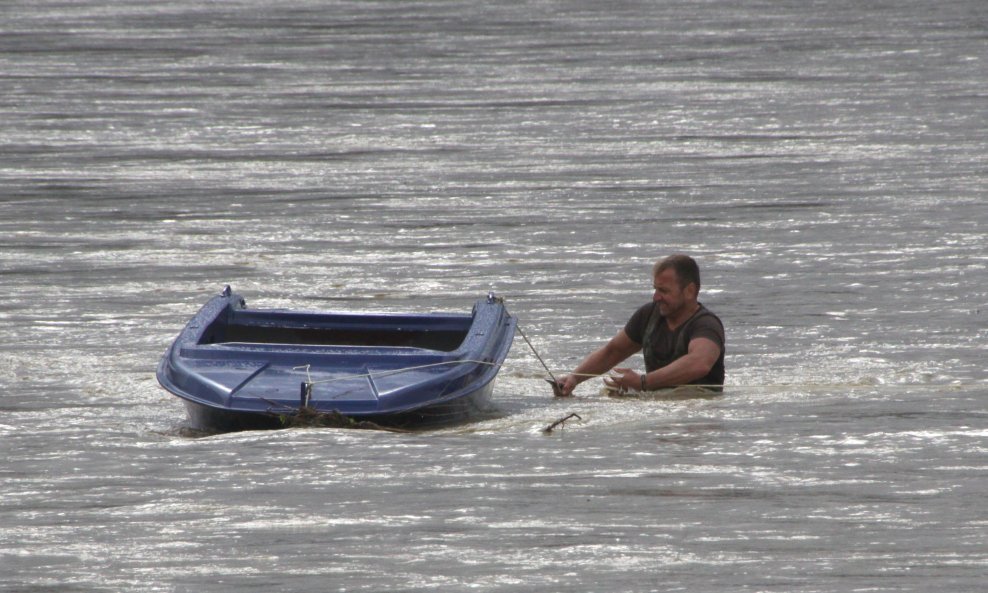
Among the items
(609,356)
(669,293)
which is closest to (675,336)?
(669,293)

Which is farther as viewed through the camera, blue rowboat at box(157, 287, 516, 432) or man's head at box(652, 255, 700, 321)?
man's head at box(652, 255, 700, 321)

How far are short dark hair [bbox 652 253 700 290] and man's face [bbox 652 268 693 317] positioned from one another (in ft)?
0.07

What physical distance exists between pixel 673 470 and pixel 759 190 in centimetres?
1117

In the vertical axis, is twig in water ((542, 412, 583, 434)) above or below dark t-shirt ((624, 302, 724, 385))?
below

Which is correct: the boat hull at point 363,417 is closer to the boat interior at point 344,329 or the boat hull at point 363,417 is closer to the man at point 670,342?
the man at point 670,342

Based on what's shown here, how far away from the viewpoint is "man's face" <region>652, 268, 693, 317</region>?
440 inches

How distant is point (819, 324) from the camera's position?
1416 cm

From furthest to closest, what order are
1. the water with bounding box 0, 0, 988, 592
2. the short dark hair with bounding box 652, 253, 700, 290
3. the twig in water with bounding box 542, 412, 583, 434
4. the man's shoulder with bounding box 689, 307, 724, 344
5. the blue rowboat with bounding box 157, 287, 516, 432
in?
the man's shoulder with bounding box 689, 307, 724, 344 < the short dark hair with bounding box 652, 253, 700, 290 < the twig in water with bounding box 542, 412, 583, 434 < the blue rowboat with bounding box 157, 287, 516, 432 < the water with bounding box 0, 0, 988, 592

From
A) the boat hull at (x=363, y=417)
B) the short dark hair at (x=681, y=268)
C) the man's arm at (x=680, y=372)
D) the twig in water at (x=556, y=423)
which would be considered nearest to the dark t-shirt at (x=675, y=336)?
the man's arm at (x=680, y=372)

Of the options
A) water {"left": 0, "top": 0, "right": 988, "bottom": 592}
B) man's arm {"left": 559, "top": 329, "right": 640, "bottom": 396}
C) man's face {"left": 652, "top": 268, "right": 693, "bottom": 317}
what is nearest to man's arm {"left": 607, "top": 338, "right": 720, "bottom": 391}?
water {"left": 0, "top": 0, "right": 988, "bottom": 592}

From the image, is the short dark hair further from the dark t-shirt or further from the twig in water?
the twig in water

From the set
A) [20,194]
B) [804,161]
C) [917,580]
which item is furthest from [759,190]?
[917,580]

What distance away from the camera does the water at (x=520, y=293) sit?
8.47 m

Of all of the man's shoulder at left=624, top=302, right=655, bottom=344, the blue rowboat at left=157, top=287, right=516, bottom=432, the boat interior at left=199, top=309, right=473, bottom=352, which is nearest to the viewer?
the blue rowboat at left=157, top=287, right=516, bottom=432
